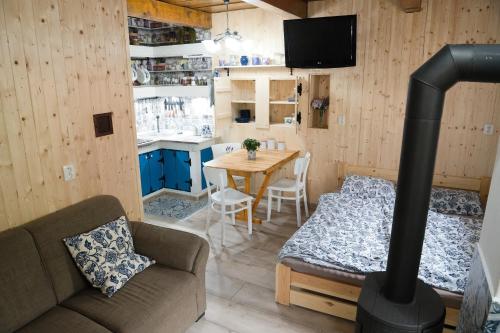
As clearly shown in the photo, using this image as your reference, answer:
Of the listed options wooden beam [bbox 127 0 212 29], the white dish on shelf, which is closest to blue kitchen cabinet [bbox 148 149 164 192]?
the white dish on shelf

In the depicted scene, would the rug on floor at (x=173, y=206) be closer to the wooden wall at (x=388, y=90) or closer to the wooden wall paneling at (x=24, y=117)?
the wooden wall at (x=388, y=90)

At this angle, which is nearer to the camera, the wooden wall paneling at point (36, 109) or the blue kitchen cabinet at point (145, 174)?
the wooden wall paneling at point (36, 109)

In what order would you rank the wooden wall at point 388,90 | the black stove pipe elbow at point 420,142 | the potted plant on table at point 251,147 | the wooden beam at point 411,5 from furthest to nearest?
1. the potted plant on table at point 251,147
2. the wooden wall at point 388,90
3. the wooden beam at point 411,5
4. the black stove pipe elbow at point 420,142

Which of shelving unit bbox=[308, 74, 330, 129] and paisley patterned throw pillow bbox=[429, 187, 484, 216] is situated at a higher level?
shelving unit bbox=[308, 74, 330, 129]

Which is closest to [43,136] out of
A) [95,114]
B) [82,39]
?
[95,114]

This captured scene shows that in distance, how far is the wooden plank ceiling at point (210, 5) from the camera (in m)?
4.42

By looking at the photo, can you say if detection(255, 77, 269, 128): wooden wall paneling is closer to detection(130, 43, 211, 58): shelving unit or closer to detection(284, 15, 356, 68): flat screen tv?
detection(284, 15, 356, 68): flat screen tv

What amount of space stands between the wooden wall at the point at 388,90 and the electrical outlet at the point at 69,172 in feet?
10.0

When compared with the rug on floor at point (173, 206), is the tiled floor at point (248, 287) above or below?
below

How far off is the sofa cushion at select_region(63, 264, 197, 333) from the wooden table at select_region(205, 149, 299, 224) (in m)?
1.79

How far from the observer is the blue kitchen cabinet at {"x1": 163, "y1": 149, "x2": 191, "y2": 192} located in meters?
5.31

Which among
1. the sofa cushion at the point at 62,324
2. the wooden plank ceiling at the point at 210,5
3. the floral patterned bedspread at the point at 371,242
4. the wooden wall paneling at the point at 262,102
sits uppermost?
the wooden plank ceiling at the point at 210,5

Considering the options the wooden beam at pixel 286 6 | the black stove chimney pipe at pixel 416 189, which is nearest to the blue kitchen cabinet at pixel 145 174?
the wooden beam at pixel 286 6

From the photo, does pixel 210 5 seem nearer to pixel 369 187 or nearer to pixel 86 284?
pixel 369 187
